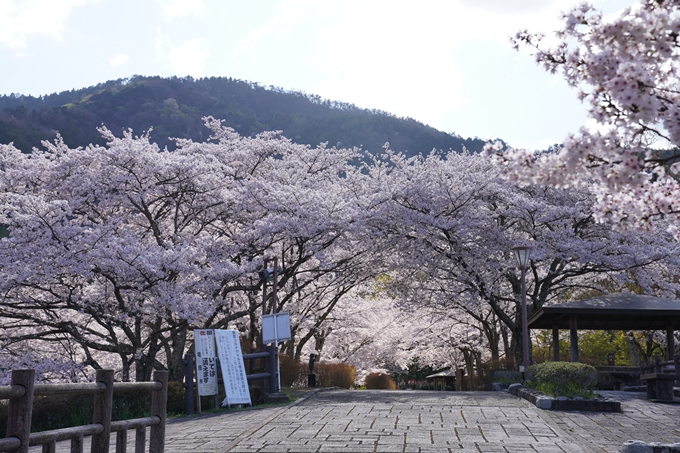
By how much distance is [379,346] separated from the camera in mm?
28250

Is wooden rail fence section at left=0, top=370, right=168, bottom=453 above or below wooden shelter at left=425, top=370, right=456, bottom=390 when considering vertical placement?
above

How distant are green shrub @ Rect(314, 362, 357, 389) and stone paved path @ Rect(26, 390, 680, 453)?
907 centimetres

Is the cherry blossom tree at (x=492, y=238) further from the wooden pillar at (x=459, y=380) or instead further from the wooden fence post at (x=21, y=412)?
the wooden fence post at (x=21, y=412)

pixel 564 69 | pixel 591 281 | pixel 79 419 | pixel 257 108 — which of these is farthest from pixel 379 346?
pixel 257 108

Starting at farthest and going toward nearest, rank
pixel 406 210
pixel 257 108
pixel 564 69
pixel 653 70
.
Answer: pixel 257 108 → pixel 406 210 → pixel 564 69 → pixel 653 70

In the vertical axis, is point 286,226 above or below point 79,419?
above

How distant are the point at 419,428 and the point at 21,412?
513 cm

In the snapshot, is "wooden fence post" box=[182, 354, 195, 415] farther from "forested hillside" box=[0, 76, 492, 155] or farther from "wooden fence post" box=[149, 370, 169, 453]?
"forested hillside" box=[0, 76, 492, 155]

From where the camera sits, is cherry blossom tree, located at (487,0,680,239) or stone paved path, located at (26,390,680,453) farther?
stone paved path, located at (26,390,680,453)

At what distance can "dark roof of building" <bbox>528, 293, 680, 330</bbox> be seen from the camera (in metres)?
14.6

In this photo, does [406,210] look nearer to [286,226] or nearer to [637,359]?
[286,226]

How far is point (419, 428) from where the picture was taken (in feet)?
26.7

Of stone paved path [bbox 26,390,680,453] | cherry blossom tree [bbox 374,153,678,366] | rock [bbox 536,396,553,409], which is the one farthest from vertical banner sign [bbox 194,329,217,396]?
cherry blossom tree [bbox 374,153,678,366]

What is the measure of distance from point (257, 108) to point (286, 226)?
6422cm
